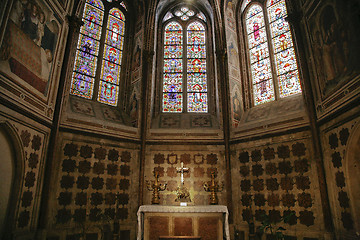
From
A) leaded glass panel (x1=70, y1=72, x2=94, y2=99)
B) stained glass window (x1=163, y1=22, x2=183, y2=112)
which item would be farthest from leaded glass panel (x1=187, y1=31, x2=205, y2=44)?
leaded glass panel (x1=70, y1=72, x2=94, y2=99)

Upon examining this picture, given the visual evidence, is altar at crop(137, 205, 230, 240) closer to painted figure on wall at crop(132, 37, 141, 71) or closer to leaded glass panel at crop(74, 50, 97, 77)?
leaded glass panel at crop(74, 50, 97, 77)

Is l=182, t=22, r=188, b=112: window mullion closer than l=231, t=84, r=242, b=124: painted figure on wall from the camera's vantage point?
No

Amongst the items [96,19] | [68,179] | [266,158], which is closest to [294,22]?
[266,158]

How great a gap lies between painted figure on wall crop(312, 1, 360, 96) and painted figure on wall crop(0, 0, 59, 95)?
8.86 m

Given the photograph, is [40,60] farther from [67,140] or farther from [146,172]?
[146,172]

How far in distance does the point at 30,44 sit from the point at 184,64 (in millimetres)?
6915

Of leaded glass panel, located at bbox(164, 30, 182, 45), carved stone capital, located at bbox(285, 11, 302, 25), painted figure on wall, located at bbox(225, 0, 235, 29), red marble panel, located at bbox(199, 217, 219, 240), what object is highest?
painted figure on wall, located at bbox(225, 0, 235, 29)

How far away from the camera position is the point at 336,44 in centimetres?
796

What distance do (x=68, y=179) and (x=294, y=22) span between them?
9751 mm

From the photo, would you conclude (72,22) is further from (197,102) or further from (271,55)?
(271,55)

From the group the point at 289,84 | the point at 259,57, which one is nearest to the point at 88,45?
the point at 259,57

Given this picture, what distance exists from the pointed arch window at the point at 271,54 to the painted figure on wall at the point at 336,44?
195 centimetres

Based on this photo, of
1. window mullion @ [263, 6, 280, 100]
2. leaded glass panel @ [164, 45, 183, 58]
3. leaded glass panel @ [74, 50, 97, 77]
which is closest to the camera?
window mullion @ [263, 6, 280, 100]

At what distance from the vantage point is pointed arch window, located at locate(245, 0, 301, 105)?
11.0m
